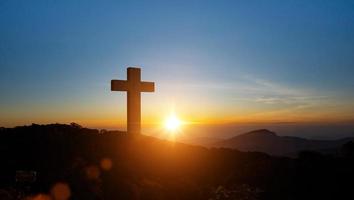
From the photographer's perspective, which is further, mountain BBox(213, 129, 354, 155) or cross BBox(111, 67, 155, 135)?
mountain BBox(213, 129, 354, 155)

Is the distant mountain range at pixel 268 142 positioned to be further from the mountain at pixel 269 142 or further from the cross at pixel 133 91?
the cross at pixel 133 91

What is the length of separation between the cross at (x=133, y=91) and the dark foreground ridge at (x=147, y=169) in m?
1.18

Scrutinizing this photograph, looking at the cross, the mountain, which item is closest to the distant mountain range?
the mountain

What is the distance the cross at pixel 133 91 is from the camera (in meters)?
21.3

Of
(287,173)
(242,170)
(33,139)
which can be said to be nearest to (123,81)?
(33,139)

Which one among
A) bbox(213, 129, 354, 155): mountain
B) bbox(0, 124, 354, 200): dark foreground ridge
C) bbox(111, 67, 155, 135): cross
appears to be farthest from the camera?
bbox(213, 129, 354, 155): mountain

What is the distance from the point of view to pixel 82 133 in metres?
19.3

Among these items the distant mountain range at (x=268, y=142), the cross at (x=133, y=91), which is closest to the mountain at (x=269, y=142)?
the distant mountain range at (x=268, y=142)

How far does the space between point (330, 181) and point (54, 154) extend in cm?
1023

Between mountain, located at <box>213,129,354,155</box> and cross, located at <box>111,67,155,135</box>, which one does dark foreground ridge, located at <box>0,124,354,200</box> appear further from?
mountain, located at <box>213,129,354,155</box>

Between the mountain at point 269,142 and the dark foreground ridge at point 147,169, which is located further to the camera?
the mountain at point 269,142

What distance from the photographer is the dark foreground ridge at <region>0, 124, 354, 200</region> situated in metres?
13.1

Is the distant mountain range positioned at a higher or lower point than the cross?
lower

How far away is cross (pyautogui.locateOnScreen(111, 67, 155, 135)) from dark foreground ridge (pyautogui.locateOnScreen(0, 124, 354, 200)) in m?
1.18
